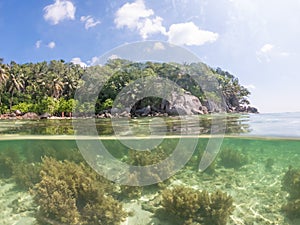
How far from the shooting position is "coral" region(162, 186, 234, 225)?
6852mm

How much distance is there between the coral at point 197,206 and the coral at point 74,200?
3.94 ft

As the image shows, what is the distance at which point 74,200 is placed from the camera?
696 centimetres

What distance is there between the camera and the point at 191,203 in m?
6.88

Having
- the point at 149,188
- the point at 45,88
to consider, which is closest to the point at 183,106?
the point at 149,188

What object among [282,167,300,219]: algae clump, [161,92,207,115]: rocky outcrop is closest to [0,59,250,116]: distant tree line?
[161,92,207,115]: rocky outcrop

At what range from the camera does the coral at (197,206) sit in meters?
6.85

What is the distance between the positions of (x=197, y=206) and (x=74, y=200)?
2.85 metres

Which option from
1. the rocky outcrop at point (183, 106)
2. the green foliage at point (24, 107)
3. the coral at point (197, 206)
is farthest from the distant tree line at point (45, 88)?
the coral at point (197, 206)

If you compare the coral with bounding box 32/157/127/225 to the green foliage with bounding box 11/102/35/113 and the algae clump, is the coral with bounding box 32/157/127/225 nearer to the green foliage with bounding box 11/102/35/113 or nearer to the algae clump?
the algae clump

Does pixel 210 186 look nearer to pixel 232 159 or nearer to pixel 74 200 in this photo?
pixel 232 159

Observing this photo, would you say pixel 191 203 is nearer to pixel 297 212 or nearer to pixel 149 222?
pixel 149 222

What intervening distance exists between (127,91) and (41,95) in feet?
127

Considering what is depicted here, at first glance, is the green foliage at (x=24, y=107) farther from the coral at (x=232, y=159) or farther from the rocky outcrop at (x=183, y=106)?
the coral at (x=232, y=159)

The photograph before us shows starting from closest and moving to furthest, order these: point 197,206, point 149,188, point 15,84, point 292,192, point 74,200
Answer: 1. point 197,206
2. point 74,200
3. point 292,192
4. point 149,188
5. point 15,84
